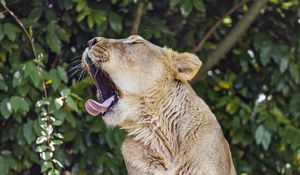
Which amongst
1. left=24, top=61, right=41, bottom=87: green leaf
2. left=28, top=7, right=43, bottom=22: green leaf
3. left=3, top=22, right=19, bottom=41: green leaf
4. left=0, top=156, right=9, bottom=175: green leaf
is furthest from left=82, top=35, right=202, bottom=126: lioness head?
left=28, top=7, right=43, bottom=22: green leaf

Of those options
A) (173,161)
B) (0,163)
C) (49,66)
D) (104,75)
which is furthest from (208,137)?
(49,66)

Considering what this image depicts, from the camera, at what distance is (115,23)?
22.7 ft

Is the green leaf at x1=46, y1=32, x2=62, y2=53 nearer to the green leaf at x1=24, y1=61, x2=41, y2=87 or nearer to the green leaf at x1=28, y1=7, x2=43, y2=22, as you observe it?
the green leaf at x1=28, y1=7, x2=43, y2=22

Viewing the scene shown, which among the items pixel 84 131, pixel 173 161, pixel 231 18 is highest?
pixel 173 161

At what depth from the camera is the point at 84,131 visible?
7.10m

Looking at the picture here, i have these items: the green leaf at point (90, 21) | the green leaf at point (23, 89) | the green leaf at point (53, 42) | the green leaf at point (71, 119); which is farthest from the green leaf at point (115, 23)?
the green leaf at point (23, 89)

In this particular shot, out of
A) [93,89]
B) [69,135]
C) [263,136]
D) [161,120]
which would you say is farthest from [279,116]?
[161,120]

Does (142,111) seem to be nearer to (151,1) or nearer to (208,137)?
(208,137)

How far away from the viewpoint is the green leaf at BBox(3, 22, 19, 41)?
21.3 ft

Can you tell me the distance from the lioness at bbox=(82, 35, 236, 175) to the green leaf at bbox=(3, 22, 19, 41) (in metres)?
1.27

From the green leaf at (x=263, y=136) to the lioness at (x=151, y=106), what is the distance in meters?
1.70

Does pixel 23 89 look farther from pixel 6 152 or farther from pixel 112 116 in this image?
pixel 112 116

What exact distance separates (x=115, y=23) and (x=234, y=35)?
1029 mm

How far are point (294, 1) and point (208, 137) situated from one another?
2.78 m
